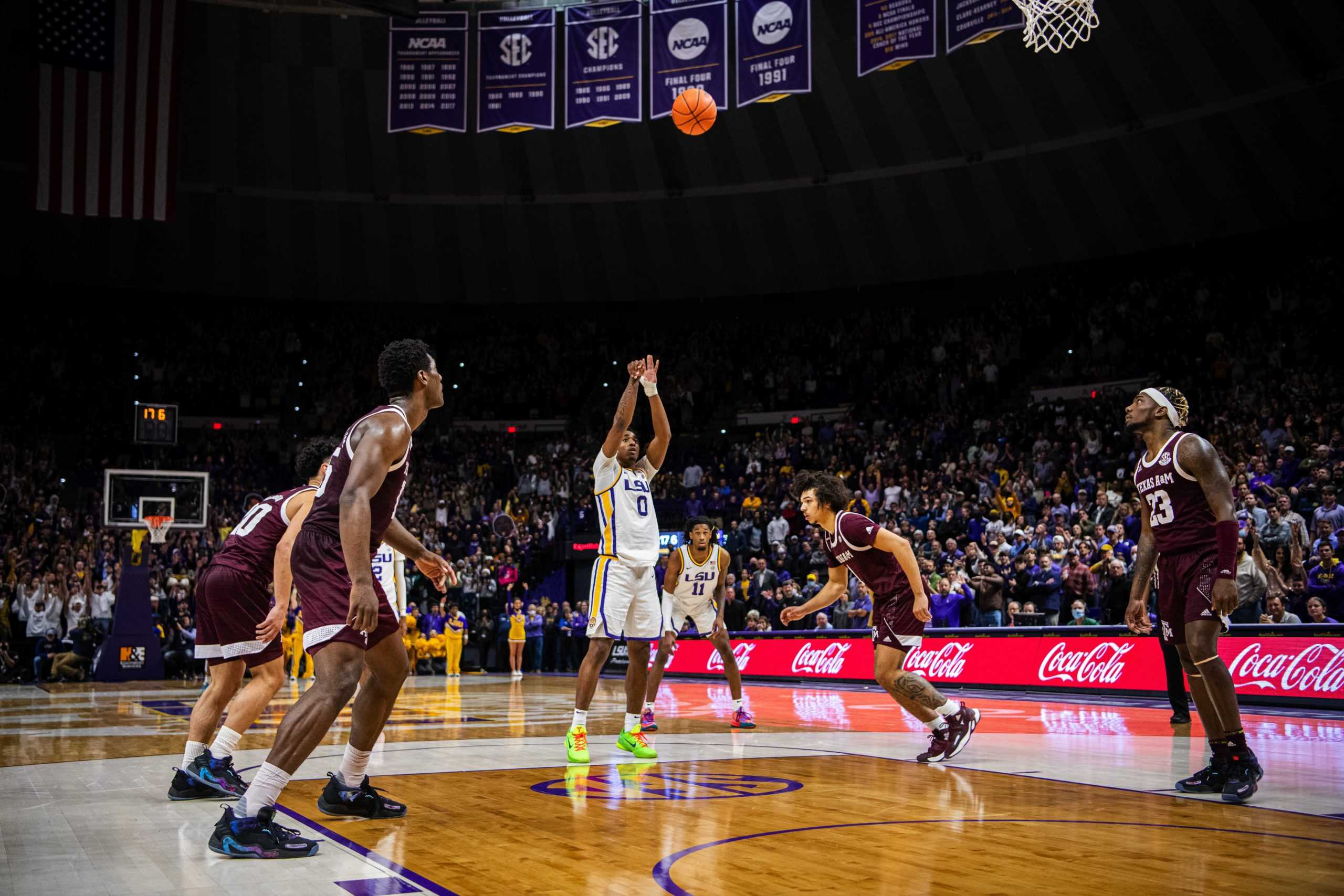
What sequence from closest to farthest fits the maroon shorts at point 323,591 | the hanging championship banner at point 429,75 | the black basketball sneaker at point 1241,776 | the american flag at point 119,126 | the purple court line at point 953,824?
the purple court line at point 953,824
the maroon shorts at point 323,591
the black basketball sneaker at point 1241,776
the hanging championship banner at point 429,75
the american flag at point 119,126

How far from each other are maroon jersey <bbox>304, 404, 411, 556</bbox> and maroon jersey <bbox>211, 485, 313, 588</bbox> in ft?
4.59

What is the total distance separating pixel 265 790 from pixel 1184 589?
4.95m

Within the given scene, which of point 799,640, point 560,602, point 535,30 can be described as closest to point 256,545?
point 799,640

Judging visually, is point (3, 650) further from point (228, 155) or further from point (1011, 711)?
point (1011, 711)

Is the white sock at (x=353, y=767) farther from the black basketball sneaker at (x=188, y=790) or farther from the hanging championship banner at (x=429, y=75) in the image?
the hanging championship banner at (x=429, y=75)

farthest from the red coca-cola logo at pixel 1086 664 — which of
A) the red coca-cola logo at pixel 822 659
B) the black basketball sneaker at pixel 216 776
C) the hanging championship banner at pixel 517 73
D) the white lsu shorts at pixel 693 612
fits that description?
the hanging championship banner at pixel 517 73

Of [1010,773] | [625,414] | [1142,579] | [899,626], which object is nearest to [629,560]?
[625,414]

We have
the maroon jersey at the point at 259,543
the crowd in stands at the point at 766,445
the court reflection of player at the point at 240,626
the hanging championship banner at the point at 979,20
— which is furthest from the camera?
the crowd in stands at the point at 766,445

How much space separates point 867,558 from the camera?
328 inches

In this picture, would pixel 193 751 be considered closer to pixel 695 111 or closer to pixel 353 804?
pixel 353 804

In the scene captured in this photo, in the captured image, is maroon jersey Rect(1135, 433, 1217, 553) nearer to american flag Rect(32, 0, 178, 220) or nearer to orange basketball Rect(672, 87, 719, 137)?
orange basketball Rect(672, 87, 719, 137)

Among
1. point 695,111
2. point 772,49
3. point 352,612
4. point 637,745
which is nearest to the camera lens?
point 352,612

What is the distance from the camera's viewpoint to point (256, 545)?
22.7 ft

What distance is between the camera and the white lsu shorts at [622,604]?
840 cm
